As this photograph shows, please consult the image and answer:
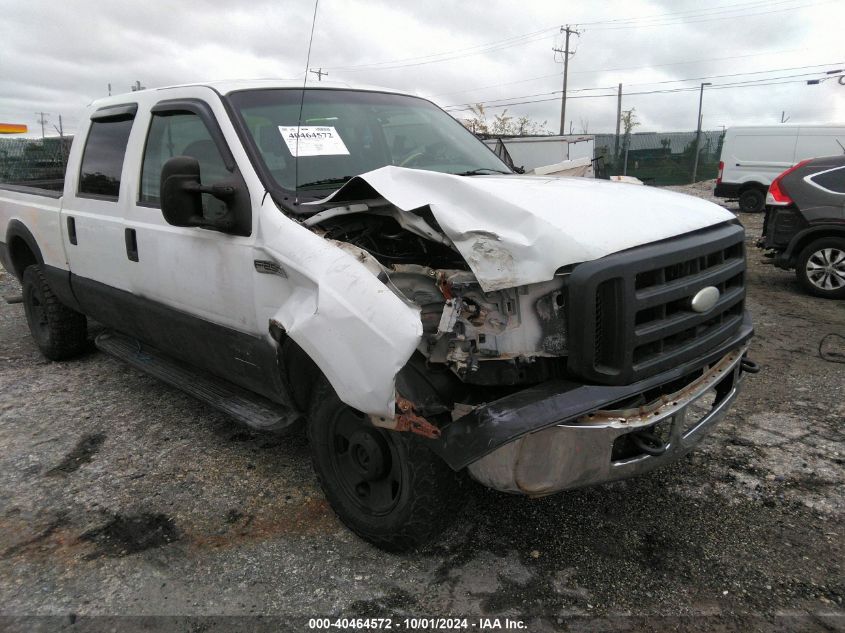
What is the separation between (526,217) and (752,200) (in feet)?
55.2

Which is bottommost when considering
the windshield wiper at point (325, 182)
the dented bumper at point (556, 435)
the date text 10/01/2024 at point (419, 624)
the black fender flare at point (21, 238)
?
the date text 10/01/2024 at point (419, 624)

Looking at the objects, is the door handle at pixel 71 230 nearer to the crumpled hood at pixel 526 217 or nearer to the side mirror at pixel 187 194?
the side mirror at pixel 187 194

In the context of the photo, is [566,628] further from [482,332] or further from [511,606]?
[482,332]

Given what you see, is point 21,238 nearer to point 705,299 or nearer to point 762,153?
point 705,299

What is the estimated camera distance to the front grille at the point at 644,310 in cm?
212

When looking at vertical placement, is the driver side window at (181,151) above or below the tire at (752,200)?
above

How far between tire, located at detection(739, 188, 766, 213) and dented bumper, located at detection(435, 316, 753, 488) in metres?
16.4

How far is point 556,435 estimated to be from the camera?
2.16 metres

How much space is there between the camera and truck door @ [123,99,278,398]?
297cm

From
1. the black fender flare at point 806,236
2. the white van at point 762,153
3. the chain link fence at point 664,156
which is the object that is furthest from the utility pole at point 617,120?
the black fender flare at point 806,236

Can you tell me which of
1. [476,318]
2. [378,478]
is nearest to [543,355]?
[476,318]

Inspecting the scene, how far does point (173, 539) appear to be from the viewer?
2.88 meters

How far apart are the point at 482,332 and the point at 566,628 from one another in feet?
3.69

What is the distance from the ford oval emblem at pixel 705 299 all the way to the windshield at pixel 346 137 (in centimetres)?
152
